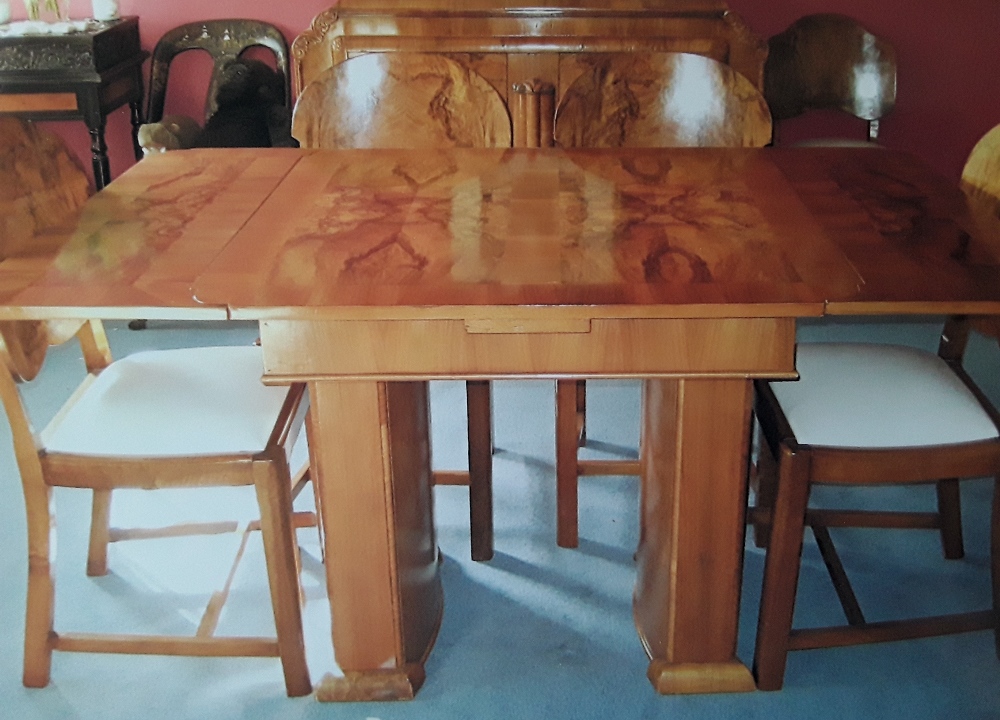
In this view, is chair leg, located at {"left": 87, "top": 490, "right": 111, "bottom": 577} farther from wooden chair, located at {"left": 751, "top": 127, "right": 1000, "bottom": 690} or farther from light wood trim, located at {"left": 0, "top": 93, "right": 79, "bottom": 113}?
light wood trim, located at {"left": 0, "top": 93, "right": 79, "bottom": 113}

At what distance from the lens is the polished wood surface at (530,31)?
2.68 meters

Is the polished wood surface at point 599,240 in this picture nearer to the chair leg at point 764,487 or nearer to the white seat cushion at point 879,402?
the white seat cushion at point 879,402

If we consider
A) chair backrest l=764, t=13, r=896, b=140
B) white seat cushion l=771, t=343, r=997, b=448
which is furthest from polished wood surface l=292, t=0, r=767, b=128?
white seat cushion l=771, t=343, r=997, b=448

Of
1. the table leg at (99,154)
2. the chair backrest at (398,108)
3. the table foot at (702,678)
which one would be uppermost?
the chair backrest at (398,108)

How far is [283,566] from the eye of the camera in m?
1.49

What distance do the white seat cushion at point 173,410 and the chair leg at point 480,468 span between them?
1.26ft

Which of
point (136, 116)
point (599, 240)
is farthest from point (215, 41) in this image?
point (599, 240)

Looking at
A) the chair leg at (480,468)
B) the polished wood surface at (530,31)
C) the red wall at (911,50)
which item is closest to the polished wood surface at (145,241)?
the chair leg at (480,468)

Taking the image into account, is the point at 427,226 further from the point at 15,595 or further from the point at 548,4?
the point at 548,4

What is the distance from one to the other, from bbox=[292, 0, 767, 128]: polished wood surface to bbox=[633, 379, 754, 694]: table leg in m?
1.35

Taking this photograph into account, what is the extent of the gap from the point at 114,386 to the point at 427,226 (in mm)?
590

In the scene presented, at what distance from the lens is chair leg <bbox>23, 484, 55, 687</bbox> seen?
4.97 ft

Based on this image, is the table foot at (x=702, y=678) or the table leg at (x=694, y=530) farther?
the table foot at (x=702, y=678)

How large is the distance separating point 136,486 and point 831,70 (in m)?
2.61
